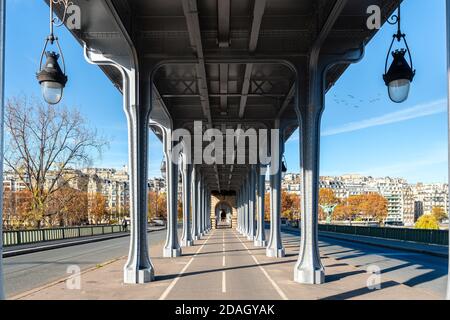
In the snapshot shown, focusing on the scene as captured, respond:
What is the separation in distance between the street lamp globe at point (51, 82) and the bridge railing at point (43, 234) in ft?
81.1

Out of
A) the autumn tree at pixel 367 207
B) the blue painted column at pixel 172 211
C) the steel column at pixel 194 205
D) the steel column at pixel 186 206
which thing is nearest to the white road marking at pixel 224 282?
the blue painted column at pixel 172 211

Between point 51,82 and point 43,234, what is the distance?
99.7 feet

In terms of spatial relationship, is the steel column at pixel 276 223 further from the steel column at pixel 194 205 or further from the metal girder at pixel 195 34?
the steel column at pixel 194 205

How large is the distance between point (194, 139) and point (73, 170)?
22328mm

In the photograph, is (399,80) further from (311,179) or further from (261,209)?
(261,209)

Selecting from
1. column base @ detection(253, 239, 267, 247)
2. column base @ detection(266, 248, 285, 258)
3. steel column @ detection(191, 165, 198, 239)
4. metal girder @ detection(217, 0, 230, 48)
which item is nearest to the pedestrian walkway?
column base @ detection(266, 248, 285, 258)

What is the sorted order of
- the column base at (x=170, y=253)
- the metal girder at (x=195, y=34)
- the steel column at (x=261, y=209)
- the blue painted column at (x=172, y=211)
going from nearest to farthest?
the metal girder at (x=195, y=34) → the column base at (x=170, y=253) → the blue painted column at (x=172, y=211) → the steel column at (x=261, y=209)

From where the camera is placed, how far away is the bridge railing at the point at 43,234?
30469mm

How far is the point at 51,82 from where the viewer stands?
838cm

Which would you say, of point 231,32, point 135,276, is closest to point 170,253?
point 135,276

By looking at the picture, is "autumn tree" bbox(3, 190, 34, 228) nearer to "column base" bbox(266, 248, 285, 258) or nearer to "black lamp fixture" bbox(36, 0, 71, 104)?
"column base" bbox(266, 248, 285, 258)

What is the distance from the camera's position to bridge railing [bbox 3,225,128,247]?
100.0 ft

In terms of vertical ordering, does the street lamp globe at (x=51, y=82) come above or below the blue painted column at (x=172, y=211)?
above

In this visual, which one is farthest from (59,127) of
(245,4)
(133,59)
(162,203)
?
(162,203)
